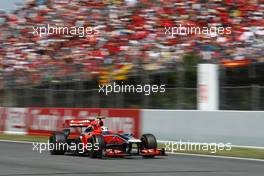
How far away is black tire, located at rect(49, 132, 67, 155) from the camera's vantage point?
36.9ft

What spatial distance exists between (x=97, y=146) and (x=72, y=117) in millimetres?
7430

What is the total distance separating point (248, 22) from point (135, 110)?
16.8ft

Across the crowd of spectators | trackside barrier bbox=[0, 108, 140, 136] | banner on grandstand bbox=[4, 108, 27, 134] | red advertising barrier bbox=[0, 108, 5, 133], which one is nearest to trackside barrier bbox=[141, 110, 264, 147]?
trackside barrier bbox=[0, 108, 140, 136]

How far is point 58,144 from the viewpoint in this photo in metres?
11.3

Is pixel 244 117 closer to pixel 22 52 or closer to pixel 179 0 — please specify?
pixel 179 0

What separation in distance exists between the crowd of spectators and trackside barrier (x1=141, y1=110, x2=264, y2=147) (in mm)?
1671

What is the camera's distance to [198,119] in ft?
46.5

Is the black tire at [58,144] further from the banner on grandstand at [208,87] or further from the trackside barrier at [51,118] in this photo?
the banner on grandstand at [208,87]

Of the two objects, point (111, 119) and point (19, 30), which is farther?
point (19, 30)

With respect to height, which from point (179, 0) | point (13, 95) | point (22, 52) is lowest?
point (13, 95)

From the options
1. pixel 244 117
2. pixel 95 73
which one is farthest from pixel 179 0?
pixel 244 117

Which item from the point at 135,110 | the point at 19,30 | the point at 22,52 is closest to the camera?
the point at 135,110

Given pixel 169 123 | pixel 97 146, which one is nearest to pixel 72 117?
pixel 169 123

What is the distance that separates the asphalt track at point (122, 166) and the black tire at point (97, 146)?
20 centimetres
